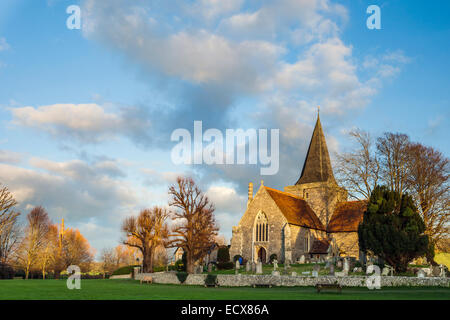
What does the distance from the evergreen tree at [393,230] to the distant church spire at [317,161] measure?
75.1 ft

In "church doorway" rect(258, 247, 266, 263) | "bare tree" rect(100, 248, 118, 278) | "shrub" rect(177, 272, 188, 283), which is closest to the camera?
"shrub" rect(177, 272, 188, 283)

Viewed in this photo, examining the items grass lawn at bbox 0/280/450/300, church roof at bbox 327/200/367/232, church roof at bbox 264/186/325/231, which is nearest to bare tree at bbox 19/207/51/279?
church roof at bbox 264/186/325/231

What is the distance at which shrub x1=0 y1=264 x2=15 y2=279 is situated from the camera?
1626 inches

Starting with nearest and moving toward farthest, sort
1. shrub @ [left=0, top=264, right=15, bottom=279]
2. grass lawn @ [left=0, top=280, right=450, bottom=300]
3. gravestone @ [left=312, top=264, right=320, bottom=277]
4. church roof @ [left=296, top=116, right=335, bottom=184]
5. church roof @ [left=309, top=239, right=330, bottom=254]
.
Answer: grass lawn @ [left=0, top=280, right=450, bottom=300], gravestone @ [left=312, top=264, right=320, bottom=277], shrub @ [left=0, top=264, right=15, bottom=279], church roof @ [left=309, top=239, right=330, bottom=254], church roof @ [left=296, top=116, right=335, bottom=184]

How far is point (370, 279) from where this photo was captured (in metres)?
23.0

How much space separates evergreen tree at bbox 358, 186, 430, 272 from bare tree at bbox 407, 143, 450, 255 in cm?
680

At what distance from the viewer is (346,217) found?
49312 mm

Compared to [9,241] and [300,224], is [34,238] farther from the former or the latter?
[300,224]

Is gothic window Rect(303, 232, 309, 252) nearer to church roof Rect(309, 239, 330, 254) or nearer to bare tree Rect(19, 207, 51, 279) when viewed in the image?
church roof Rect(309, 239, 330, 254)

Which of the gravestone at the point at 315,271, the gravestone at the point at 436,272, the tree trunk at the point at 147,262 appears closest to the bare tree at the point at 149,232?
→ the tree trunk at the point at 147,262
